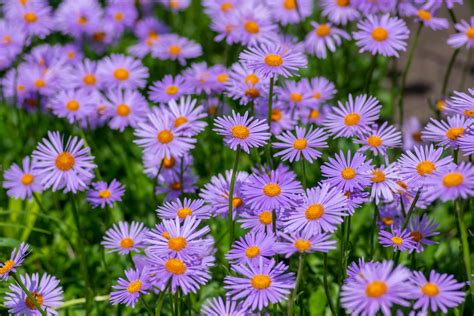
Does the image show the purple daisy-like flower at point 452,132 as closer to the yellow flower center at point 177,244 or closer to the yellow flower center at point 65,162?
the yellow flower center at point 177,244

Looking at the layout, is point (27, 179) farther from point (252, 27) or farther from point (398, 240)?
point (398, 240)

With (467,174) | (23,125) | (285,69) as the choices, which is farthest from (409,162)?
(23,125)

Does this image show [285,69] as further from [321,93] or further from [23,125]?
[23,125]

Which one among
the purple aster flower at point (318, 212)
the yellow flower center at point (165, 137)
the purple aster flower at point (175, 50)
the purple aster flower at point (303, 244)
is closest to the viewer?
the purple aster flower at point (303, 244)

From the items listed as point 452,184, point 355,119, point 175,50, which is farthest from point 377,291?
point 175,50

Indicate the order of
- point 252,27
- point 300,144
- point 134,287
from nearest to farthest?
point 134,287 < point 300,144 < point 252,27

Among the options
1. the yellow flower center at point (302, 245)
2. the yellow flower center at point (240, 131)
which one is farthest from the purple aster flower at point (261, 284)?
the yellow flower center at point (240, 131)
